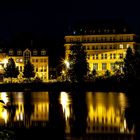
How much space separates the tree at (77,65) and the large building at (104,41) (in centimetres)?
3191

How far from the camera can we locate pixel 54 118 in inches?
1606

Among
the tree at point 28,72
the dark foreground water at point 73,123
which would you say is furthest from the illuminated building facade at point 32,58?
the dark foreground water at point 73,123

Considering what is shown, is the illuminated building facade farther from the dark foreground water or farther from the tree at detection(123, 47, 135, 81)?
the dark foreground water

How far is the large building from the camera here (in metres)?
148

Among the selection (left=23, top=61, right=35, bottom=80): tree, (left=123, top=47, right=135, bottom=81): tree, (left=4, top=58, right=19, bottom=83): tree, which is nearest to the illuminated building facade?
(left=23, top=61, right=35, bottom=80): tree

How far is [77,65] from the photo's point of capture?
369 feet

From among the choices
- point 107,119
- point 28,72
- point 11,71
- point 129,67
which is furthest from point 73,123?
point 28,72

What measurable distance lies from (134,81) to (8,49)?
70.2 meters

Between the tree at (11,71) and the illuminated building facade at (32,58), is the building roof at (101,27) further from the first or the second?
the tree at (11,71)

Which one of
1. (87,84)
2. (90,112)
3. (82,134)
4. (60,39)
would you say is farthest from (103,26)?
(82,134)

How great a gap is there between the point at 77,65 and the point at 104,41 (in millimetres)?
37525

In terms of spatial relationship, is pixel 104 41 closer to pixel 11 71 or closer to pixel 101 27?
pixel 101 27

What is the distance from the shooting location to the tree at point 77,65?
364 feet

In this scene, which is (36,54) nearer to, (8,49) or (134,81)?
(8,49)
